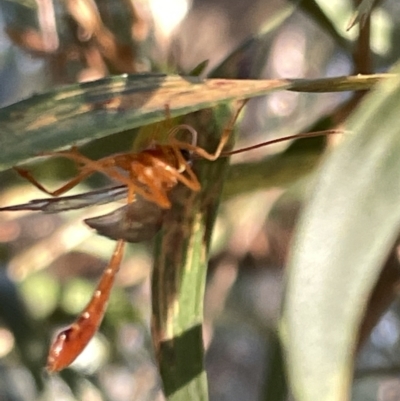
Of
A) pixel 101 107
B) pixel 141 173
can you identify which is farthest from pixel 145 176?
pixel 101 107

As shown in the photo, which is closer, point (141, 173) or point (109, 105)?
point (109, 105)

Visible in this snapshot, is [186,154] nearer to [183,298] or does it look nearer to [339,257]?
[183,298]

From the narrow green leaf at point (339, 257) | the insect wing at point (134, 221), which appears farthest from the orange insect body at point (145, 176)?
the narrow green leaf at point (339, 257)

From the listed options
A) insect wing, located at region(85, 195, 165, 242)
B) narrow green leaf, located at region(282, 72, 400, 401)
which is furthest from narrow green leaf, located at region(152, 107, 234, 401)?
narrow green leaf, located at region(282, 72, 400, 401)

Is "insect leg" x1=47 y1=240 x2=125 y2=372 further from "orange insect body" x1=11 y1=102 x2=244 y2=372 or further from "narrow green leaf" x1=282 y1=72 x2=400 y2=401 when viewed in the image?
"narrow green leaf" x1=282 y1=72 x2=400 y2=401

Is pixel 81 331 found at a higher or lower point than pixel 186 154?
lower

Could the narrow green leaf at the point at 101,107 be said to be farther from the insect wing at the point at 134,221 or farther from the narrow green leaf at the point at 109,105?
the insect wing at the point at 134,221

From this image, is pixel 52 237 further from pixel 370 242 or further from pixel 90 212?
pixel 370 242
